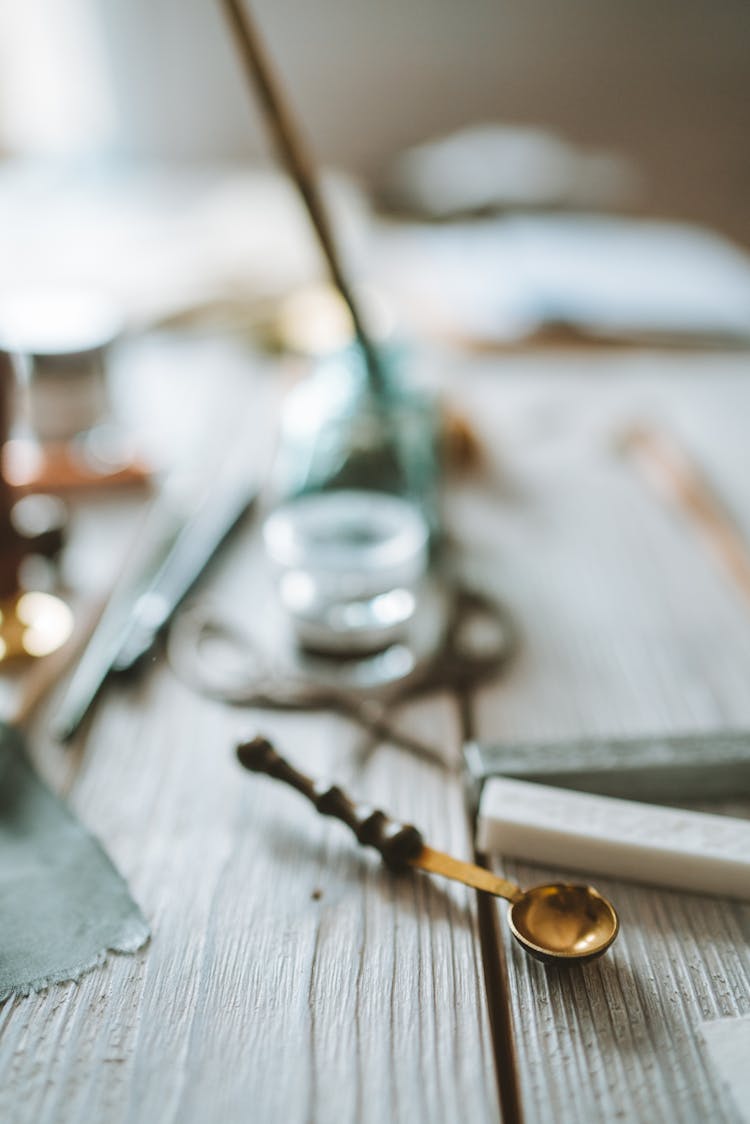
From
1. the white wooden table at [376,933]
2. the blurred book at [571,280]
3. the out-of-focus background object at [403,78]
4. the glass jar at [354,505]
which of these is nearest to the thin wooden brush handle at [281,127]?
the glass jar at [354,505]

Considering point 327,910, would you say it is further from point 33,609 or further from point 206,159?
point 206,159

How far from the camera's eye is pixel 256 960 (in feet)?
1.41

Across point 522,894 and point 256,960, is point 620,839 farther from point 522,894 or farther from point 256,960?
point 256,960

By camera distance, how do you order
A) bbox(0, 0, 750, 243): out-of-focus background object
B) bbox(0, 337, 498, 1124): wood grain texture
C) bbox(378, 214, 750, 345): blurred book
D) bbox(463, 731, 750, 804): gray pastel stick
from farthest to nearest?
bbox(0, 0, 750, 243): out-of-focus background object → bbox(378, 214, 750, 345): blurred book → bbox(463, 731, 750, 804): gray pastel stick → bbox(0, 337, 498, 1124): wood grain texture

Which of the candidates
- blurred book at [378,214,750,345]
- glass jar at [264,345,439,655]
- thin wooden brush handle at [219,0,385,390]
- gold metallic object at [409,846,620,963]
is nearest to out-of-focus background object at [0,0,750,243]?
blurred book at [378,214,750,345]

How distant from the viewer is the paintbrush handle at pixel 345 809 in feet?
1.53

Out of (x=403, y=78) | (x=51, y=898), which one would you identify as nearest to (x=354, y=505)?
(x=51, y=898)

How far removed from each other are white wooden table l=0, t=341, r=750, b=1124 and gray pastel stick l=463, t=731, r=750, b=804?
34 mm

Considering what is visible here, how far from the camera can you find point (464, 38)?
292 centimetres

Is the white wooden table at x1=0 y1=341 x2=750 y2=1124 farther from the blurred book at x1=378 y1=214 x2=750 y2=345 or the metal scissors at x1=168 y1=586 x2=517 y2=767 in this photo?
the blurred book at x1=378 y1=214 x2=750 y2=345

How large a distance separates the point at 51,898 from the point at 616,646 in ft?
1.31

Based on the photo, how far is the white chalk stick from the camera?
459mm

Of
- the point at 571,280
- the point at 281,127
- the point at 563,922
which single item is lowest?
the point at 571,280

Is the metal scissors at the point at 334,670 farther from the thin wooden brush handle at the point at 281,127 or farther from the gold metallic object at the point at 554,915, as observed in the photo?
the thin wooden brush handle at the point at 281,127
